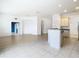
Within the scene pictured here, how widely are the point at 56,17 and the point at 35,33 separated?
3.41 m

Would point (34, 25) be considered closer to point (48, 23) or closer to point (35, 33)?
point (35, 33)

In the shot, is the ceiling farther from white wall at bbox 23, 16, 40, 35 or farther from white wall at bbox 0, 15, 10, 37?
white wall at bbox 23, 16, 40, 35

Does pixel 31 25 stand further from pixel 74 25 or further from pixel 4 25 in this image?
pixel 74 25

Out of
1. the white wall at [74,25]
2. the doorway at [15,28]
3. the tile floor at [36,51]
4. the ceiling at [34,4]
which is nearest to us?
the tile floor at [36,51]

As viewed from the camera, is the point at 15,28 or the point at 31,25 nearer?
the point at 15,28

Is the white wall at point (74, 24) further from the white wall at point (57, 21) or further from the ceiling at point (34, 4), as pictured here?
the white wall at point (57, 21)

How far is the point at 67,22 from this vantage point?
46.9ft

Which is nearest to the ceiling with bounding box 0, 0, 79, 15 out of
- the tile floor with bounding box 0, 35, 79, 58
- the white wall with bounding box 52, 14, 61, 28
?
the white wall with bounding box 52, 14, 61, 28

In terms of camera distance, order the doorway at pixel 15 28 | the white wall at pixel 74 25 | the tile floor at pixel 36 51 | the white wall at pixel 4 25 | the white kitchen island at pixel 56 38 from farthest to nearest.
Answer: the doorway at pixel 15 28
the white wall at pixel 4 25
the white wall at pixel 74 25
the white kitchen island at pixel 56 38
the tile floor at pixel 36 51

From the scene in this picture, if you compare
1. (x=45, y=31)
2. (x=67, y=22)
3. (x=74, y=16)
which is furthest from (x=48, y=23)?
(x=74, y=16)

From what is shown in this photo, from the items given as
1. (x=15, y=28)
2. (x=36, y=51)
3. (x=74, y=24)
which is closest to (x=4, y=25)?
(x=15, y=28)

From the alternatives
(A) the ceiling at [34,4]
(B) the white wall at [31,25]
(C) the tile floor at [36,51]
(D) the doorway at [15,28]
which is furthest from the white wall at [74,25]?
(D) the doorway at [15,28]

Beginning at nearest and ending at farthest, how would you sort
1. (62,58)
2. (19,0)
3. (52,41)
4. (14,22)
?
(62,58) < (52,41) < (19,0) < (14,22)

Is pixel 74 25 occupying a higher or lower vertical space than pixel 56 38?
higher
